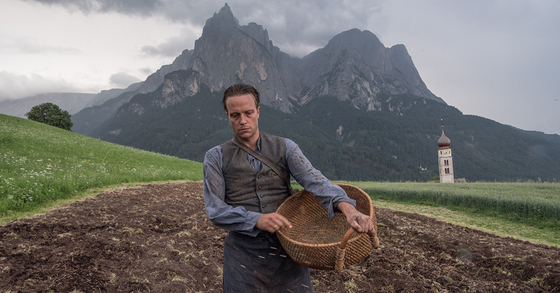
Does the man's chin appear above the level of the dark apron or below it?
above

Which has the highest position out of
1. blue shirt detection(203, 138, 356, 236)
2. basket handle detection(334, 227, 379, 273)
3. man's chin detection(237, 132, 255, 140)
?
man's chin detection(237, 132, 255, 140)

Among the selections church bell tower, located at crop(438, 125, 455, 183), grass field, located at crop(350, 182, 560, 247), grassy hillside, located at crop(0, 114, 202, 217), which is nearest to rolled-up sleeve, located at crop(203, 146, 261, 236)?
grassy hillside, located at crop(0, 114, 202, 217)

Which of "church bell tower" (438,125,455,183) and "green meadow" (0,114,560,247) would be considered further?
"church bell tower" (438,125,455,183)

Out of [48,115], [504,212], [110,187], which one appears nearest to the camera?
[110,187]

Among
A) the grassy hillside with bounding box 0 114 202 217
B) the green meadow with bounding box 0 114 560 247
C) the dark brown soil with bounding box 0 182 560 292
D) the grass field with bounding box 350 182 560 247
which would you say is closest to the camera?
the dark brown soil with bounding box 0 182 560 292

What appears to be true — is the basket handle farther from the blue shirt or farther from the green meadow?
the green meadow

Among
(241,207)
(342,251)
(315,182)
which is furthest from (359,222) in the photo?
(241,207)

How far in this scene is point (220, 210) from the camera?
1.96 m

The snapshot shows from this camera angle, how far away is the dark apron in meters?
2.19

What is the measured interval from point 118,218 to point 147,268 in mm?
3036

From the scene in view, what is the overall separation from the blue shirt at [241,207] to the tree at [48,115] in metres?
50.4

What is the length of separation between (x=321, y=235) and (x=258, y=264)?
0.87 meters

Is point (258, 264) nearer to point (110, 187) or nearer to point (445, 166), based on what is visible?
point (110, 187)

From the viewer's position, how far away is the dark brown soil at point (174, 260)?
407 centimetres
